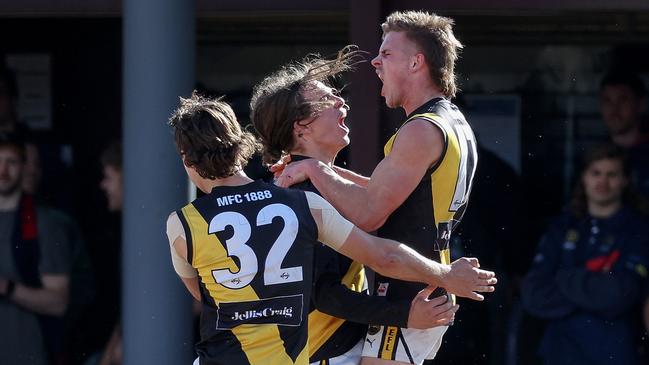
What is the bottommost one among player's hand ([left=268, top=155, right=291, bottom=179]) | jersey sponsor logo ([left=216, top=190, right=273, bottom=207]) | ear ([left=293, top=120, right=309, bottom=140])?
player's hand ([left=268, top=155, right=291, bottom=179])

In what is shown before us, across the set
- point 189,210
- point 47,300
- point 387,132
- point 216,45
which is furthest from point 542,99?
point 189,210

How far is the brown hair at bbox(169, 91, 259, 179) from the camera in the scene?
9.84 ft

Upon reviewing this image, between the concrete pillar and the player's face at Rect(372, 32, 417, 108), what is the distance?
125 cm

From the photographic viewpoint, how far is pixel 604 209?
217 inches

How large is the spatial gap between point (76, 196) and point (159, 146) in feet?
6.43

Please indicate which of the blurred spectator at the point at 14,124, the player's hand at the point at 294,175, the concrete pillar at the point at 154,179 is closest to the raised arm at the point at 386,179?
the player's hand at the point at 294,175

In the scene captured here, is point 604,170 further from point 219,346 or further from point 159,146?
point 219,346

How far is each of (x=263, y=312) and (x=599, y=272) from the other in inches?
112

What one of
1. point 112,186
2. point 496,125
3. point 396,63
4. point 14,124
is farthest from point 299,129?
point 14,124

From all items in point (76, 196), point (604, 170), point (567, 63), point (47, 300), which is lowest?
point (47, 300)

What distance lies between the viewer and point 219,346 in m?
3.07

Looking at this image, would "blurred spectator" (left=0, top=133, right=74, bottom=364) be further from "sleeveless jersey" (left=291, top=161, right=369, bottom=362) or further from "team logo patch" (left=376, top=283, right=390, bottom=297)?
"team logo patch" (left=376, top=283, right=390, bottom=297)

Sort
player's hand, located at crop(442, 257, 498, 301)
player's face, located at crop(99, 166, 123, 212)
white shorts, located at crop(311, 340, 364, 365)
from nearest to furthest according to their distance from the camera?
player's hand, located at crop(442, 257, 498, 301) < white shorts, located at crop(311, 340, 364, 365) < player's face, located at crop(99, 166, 123, 212)

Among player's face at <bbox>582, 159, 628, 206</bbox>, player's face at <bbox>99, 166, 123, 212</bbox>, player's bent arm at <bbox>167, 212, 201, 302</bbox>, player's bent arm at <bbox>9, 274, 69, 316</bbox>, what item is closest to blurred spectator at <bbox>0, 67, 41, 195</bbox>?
player's face at <bbox>99, 166, 123, 212</bbox>
